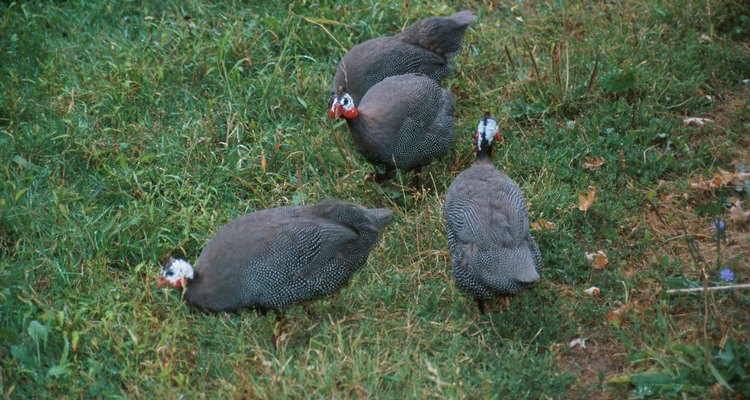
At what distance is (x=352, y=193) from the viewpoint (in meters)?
5.77

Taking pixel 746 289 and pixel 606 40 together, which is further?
pixel 606 40

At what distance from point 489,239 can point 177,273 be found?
5.18 feet

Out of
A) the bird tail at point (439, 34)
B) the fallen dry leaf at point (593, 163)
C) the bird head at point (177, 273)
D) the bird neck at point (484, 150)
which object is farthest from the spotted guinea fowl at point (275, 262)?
the bird tail at point (439, 34)

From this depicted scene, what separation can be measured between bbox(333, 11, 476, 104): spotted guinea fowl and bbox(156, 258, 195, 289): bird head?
82.2 inches

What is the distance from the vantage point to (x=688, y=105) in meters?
6.29

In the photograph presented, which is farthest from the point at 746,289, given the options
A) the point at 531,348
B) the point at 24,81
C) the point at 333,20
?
the point at 24,81

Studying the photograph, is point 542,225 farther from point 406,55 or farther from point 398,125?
point 406,55

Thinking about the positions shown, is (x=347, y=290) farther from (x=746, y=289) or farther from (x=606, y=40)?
(x=606, y=40)

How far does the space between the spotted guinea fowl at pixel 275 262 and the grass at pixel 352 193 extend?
0.12 m

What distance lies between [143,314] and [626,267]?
101 inches

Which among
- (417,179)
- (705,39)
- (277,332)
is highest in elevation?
(705,39)

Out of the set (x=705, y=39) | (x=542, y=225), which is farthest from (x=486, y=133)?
(x=705, y=39)

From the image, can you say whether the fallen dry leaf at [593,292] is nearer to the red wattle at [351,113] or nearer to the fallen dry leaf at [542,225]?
the fallen dry leaf at [542,225]

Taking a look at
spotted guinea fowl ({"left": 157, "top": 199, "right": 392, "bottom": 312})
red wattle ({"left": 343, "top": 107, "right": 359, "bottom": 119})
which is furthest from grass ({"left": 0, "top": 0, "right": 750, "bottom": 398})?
red wattle ({"left": 343, "top": 107, "right": 359, "bottom": 119})
